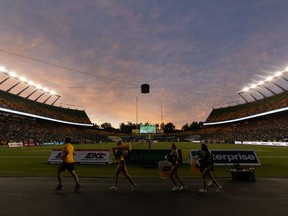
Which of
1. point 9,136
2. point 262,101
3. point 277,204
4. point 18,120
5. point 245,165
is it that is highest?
point 262,101

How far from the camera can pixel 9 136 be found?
73.5 m

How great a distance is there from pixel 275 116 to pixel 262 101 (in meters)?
14.3

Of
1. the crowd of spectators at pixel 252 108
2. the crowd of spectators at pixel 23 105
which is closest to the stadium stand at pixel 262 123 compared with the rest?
the crowd of spectators at pixel 252 108

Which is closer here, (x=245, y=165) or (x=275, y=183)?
(x=275, y=183)

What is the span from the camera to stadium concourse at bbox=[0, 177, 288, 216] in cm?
795

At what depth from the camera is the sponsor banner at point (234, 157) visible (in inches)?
795

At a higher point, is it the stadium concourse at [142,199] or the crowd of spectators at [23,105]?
the crowd of spectators at [23,105]

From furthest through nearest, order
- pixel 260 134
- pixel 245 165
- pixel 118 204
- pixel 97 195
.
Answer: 1. pixel 260 134
2. pixel 245 165
3. pixel 97 195
4. pixel 118 204

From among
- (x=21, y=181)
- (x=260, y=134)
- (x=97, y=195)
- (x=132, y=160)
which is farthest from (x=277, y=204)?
(x=260, y=134)

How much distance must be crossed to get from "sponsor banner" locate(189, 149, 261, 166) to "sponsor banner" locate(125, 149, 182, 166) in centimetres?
210

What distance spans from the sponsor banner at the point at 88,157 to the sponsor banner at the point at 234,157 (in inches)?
265

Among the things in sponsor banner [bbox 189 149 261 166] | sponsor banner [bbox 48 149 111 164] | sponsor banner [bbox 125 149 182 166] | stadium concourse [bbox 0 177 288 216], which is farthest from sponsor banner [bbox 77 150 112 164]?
stadium concourse [bbox 0 177 288 216]

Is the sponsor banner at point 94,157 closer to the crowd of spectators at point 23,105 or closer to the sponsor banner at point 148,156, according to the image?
the sponsor banner at point 148,156

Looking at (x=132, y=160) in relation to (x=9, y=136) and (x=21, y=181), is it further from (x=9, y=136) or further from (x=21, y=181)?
(x=9, y=136)
